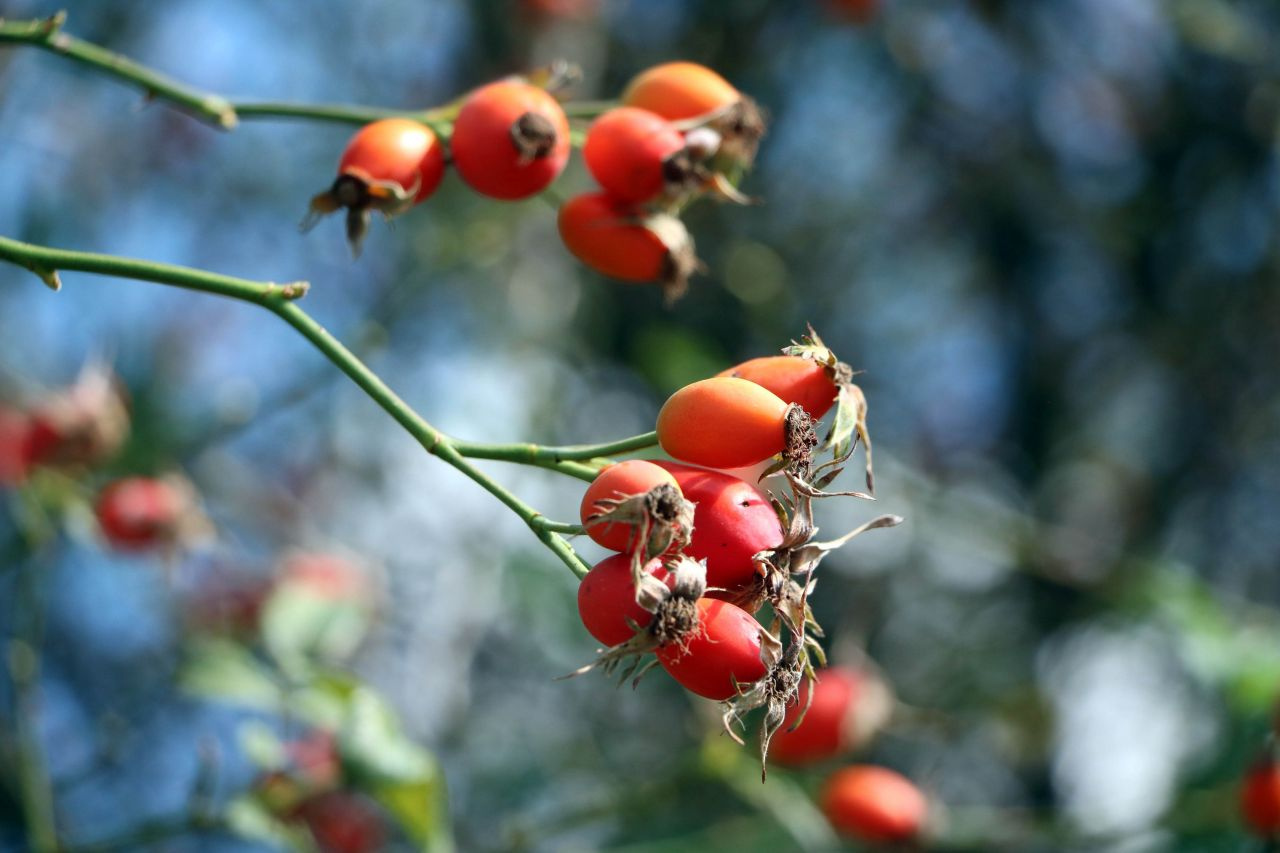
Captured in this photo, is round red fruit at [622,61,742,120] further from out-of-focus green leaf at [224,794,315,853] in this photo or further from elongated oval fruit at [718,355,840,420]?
out-of-focus green leaf at [224,794,315,853]

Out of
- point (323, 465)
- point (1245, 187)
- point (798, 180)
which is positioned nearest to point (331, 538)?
point (323, 465)

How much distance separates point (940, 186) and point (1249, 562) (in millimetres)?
2441

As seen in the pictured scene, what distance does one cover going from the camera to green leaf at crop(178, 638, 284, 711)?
2.63m

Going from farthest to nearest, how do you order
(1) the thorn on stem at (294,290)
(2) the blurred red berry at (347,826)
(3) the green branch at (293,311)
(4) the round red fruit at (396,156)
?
(2) the blurred red berry at (347,826), (4) the round red fruit at (396,156), (1) the thorn on stem at (294,290), (3) the green branch at (293,311)

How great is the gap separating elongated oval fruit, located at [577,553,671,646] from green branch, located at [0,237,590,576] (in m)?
0.02

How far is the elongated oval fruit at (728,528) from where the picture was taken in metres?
1.29

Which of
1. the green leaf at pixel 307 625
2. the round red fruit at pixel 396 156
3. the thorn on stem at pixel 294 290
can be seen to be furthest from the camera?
the green leaf at pixel 307 625

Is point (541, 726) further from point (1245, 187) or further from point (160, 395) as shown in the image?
point (1245, 187)

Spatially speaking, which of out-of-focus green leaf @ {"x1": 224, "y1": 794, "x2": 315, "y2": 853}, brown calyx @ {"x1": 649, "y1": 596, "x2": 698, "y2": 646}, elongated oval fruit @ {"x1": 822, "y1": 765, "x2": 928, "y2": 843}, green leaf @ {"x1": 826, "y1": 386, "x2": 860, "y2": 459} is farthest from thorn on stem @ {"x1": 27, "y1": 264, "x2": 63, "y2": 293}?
elongated oval fruit @ {"x1": 822, "y1": 765, "x2": 928, "y2": 843}

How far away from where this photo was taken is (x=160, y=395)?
4.32 meters

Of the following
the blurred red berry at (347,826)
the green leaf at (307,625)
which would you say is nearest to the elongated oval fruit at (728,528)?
the green leaf at (307,625)

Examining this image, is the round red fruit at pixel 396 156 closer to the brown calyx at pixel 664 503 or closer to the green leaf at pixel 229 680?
the brown calyx at pixel 664 503

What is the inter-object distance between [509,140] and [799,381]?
1.95 feet

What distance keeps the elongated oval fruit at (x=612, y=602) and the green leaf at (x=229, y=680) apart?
1562mm
